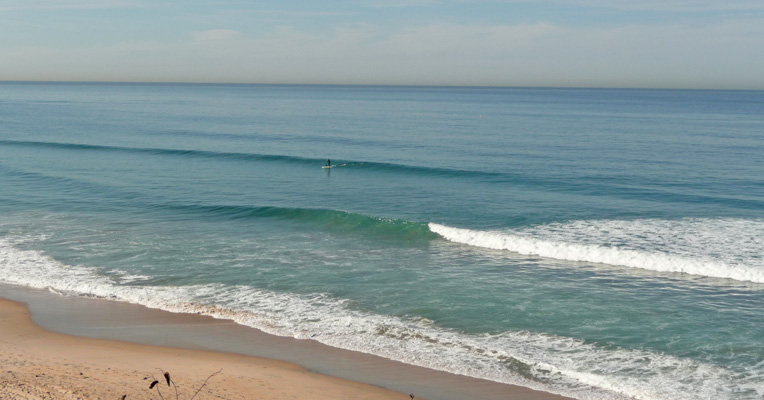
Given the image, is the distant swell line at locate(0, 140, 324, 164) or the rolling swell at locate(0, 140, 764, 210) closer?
the rolling swell at locate(0, 140, 764, 210)

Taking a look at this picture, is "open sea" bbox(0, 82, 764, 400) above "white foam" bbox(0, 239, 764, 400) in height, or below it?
above

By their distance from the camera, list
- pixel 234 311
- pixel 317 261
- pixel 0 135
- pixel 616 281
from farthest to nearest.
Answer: pixel 0 135
pixel 317 261
pixel 616 281
pixel 234 311

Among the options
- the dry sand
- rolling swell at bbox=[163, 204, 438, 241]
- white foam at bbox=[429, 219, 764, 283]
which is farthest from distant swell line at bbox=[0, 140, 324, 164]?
the dry sand

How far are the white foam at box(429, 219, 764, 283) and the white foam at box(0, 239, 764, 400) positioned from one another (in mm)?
7538

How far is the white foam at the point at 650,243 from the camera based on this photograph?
1945cm

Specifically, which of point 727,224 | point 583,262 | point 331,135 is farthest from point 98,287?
point 331,135

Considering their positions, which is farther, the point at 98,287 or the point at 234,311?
the point at 98,287

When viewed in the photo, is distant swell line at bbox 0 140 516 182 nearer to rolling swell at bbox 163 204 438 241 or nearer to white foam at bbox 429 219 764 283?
white foam at bbox 429 219 764 283

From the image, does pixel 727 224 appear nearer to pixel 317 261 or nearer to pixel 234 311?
pixel 317 261

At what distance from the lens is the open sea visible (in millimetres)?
13320

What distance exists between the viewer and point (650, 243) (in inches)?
859

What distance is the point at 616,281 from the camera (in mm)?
18469

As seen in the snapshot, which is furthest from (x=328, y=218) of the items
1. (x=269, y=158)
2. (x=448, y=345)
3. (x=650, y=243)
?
(x=269, y=158)

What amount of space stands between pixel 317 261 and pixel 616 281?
9.37 m
